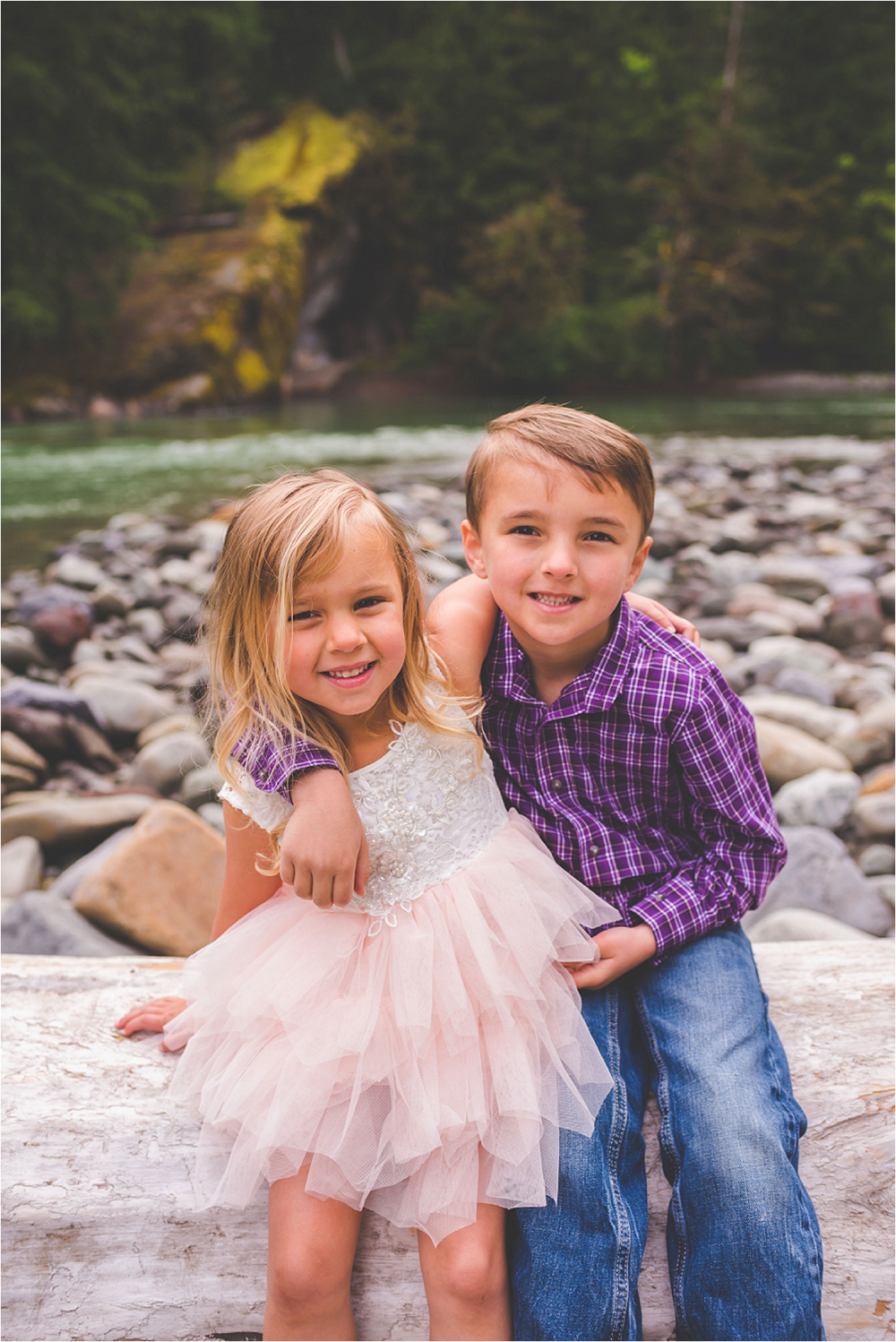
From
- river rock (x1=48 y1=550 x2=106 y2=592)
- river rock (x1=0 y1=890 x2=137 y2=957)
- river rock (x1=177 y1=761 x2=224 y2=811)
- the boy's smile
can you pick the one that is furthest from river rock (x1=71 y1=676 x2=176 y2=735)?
the boy's smile

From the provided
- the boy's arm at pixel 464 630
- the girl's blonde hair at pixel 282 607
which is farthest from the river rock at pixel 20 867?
the boy's arm at pixel 464 630

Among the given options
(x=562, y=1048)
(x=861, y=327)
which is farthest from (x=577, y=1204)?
(x=861, y=327)

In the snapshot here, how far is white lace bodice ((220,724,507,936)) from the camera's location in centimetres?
136

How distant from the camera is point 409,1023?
1.24 meters

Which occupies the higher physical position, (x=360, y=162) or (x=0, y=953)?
(x=360, y=162)

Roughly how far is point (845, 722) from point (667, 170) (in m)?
24.2

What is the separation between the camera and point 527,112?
23.7m

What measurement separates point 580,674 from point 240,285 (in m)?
20.2

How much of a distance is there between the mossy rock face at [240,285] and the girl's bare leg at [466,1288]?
59.8 feet

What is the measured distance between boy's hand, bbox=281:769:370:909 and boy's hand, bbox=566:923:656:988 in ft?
1.31

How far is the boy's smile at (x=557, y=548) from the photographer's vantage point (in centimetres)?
141

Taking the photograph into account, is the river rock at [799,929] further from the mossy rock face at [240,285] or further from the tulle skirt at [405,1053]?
the mossy rock face at [240,285]

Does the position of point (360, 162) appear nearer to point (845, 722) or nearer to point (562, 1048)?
point (845, 722)

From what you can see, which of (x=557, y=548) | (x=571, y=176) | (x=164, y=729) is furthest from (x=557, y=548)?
(x=571, y=176)
